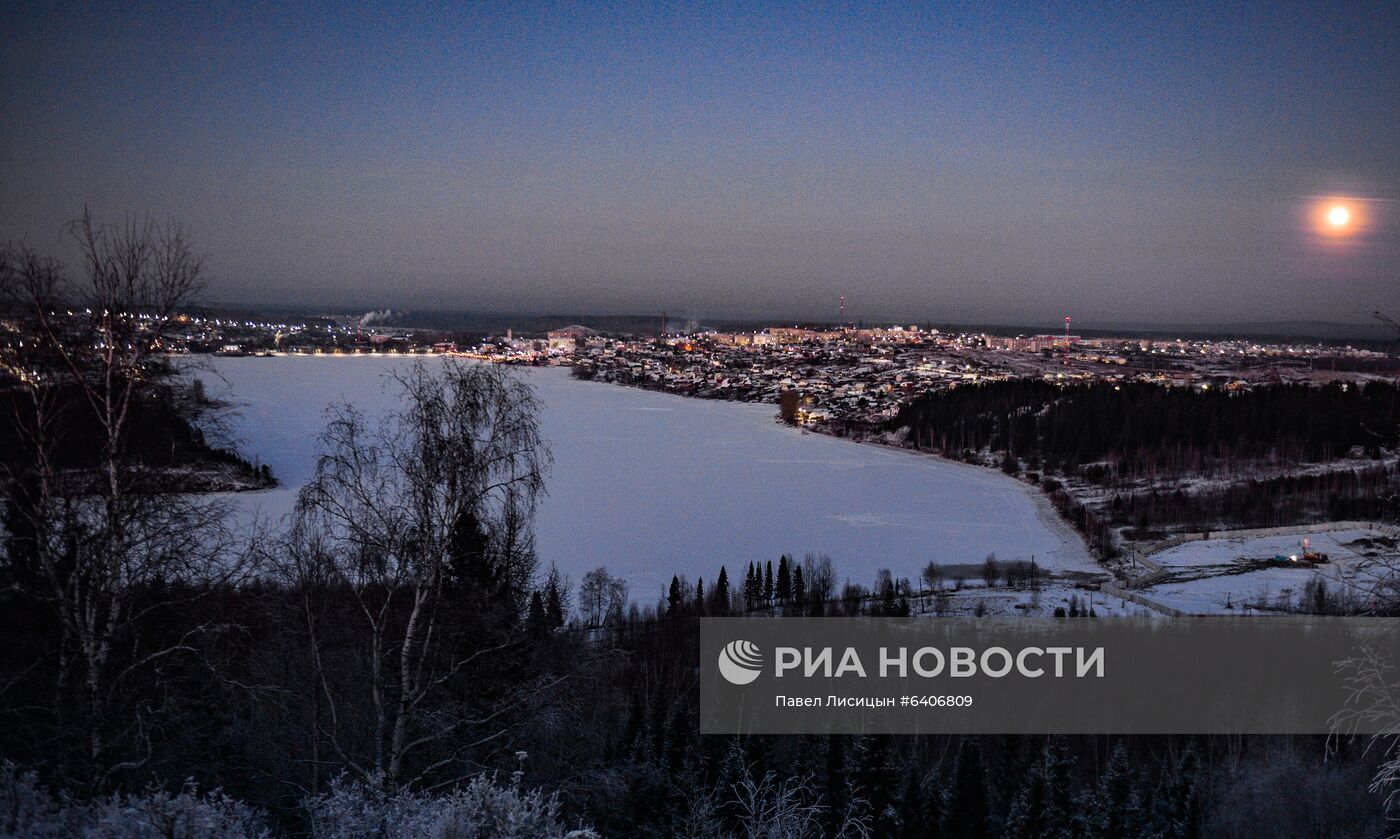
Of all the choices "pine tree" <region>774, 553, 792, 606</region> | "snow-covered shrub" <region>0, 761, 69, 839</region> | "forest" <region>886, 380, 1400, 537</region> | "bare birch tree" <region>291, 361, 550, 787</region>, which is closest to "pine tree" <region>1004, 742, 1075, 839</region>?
"bare birch tree" <region>291, 361, 550, 787</region>

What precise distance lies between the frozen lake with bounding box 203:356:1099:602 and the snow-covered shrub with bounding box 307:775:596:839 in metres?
2.15

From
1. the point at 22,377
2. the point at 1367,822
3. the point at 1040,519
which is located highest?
the point at 22,377

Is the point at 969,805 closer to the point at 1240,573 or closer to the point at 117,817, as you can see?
the point at 117,817

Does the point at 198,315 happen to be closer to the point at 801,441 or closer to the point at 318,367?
the point at 801,441

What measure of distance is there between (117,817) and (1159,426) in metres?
33.1

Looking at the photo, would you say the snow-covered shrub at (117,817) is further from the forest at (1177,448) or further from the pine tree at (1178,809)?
the forest at (1177,448)

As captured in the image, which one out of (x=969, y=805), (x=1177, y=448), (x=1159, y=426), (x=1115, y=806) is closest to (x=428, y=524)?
(x=969, y=805)

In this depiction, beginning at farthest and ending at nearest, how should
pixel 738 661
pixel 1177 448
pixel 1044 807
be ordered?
1. pixel 1177 448
2. pixel 1044 807
3. pixel 738 661

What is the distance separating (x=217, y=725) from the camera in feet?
13.1

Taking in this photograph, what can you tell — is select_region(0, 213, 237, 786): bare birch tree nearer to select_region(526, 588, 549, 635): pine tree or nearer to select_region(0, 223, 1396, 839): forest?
select_region(0, 223, 1396, 839): forest

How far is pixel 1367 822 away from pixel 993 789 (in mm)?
3098

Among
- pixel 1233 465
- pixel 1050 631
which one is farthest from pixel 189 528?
pixel 1233 465

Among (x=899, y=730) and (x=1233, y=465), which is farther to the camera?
(x=1233, y=465)

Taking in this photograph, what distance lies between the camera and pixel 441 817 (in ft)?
7.88
